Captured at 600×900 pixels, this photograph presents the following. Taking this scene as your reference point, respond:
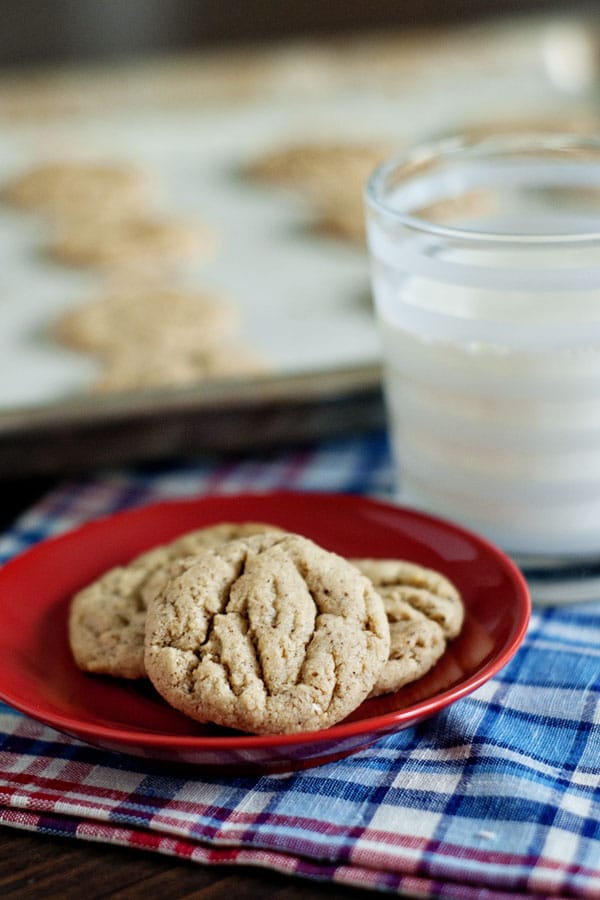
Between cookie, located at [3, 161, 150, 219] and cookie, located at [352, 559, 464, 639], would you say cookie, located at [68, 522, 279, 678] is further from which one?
cookie, located at [3, 161, 150, 219]

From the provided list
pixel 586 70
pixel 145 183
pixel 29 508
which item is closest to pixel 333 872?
pixel 29 508

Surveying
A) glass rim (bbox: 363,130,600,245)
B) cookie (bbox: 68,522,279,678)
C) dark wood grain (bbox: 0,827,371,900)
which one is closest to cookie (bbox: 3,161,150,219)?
glass rim (bbox: 363,130,600,245)

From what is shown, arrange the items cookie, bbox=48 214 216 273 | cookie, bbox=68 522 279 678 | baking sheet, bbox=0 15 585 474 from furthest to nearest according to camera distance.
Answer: cookie, bbox=48 214 216 273, baking sheet, bbox=0 15 585 474, cookie, bbox=68 522 279 678

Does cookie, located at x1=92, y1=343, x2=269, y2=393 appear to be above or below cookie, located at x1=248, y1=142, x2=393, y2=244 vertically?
below

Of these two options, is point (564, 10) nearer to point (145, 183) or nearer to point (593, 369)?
point (145, 183)

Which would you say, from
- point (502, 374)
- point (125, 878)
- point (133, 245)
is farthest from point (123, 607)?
point (133, 245)

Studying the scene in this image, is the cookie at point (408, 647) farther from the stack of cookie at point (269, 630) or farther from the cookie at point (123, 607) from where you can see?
the cookie at point (123, 607)

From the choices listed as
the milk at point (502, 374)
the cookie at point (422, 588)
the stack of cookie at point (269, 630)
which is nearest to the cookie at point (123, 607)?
the stack of cookie at point (269, 630)
